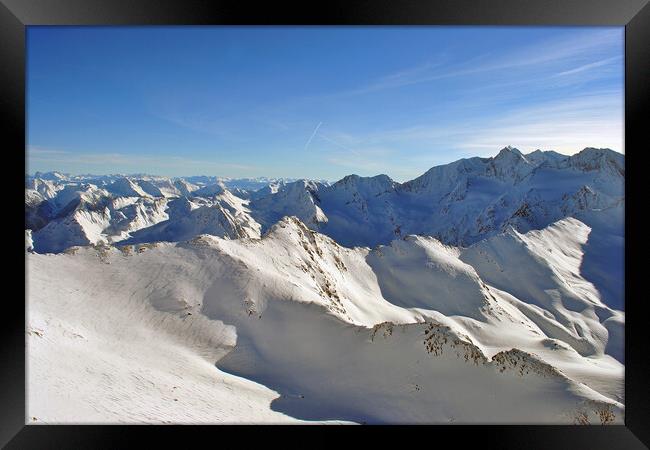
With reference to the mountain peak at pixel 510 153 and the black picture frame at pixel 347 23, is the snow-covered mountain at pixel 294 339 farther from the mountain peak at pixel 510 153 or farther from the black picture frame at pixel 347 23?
the mountain peak at pixel 510 153

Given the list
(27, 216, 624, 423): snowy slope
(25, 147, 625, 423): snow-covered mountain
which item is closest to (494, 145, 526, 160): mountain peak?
(25, 147, 625, 423): snow-covered mountain

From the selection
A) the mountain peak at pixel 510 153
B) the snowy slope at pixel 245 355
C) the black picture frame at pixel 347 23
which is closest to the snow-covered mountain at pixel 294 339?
the snowy slope at pixel 245 355

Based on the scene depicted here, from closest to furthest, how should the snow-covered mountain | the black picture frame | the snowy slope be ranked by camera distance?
the black picture frame < the snowy slope < the snow-covered mountain

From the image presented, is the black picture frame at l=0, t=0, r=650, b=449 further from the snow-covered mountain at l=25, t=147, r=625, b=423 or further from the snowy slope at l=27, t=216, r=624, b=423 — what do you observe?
the snowy slope at l=27, t=216, r=624, b=423

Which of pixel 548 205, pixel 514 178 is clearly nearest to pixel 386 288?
pixel 548 205

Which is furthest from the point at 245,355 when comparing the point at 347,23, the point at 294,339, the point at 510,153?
the point at 510,153

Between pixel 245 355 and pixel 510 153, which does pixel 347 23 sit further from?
pixel 510 153
